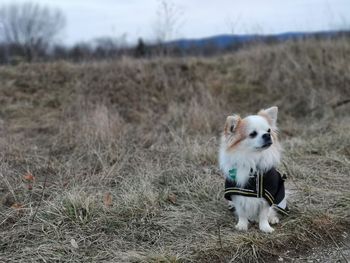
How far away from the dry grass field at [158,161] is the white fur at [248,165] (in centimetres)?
14

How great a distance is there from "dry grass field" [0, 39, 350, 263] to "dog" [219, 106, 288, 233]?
7.6 inches

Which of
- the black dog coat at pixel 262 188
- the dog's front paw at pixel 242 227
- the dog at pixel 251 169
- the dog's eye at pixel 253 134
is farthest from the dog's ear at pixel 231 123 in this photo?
the dog's front paw at pixel 242 227

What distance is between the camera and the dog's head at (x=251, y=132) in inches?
119

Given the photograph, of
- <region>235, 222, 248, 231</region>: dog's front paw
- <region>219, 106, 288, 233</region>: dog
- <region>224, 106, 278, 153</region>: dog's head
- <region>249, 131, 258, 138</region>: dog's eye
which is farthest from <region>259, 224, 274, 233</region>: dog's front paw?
<region>249, 131, 258, 138</region>: dog's eye

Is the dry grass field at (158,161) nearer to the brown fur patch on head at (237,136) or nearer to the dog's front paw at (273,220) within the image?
the dog's front paw at (273,220)

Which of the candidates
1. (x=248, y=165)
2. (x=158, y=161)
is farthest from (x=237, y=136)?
(x=158, y=161)

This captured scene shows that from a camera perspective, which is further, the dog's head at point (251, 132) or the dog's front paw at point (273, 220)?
the dog's front paw at point (273, 220)

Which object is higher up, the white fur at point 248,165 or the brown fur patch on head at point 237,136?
the brown fur patch on head at point 237,136

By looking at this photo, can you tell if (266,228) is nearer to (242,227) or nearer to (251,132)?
(242,227)

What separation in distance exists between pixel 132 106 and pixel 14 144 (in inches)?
146

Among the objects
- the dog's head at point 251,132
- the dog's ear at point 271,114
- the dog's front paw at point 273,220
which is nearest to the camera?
the dog's head at point 251,132

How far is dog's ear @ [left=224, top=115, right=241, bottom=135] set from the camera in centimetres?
311

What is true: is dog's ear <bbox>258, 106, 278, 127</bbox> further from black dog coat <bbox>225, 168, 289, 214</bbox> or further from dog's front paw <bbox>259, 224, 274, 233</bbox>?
dog's front paw <bbox>259, 224, 274, 233</bbox>

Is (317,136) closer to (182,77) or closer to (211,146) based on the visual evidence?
(211,146)
